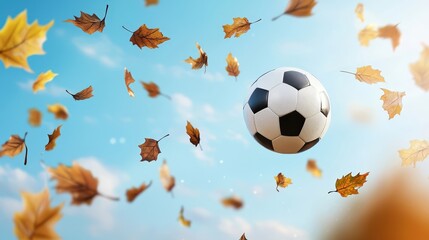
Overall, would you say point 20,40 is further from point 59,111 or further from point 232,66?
point 232,66

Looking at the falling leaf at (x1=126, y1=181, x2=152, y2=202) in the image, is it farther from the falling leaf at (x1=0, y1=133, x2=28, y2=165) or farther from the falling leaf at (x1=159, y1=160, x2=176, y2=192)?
the falling leaf at (x1=0, y1=133, x2=28, y2=165)

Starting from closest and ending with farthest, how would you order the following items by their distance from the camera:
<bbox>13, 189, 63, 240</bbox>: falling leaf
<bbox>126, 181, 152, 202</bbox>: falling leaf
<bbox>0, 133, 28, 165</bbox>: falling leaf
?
<bbox>13, 189, 63, 240</bbox>: falling leaf
<bbox>126, 181, 152, 202</bbox>: falling leaf
<bbox>0, 133, 28, 165</bbox>: falling leaf

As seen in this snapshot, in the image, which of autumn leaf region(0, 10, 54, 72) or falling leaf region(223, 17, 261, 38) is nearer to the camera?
autumn leaf region(0, 10, 54, 72)

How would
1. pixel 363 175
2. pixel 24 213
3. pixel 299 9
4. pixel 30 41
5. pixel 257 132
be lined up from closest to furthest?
pixel 24 213
pixel 30 41
pixel 299 9
pixel 363 175
pixel 257 132

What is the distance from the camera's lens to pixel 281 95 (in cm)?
530

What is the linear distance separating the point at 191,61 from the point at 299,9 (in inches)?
79.8

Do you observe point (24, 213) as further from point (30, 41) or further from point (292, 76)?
point (292, 76)

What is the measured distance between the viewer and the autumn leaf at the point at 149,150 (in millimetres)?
5668

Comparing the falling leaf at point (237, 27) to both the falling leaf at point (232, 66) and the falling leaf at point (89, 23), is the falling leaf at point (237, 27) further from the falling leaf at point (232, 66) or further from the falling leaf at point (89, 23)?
the falling leaf at point (89, 23)

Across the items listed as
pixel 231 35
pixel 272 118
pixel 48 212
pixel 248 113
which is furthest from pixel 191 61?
pixel 48 212

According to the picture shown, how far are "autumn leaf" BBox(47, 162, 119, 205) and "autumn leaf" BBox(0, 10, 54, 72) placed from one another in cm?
95

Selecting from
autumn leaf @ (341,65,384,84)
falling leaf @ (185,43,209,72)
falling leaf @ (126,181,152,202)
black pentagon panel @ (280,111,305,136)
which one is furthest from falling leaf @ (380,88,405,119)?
falling leaf @ (126,181,152,202)

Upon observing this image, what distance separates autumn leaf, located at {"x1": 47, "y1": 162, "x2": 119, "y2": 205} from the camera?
10.1ft

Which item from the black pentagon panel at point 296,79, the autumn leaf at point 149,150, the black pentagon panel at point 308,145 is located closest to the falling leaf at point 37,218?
the autumn leaf at point 149,150
